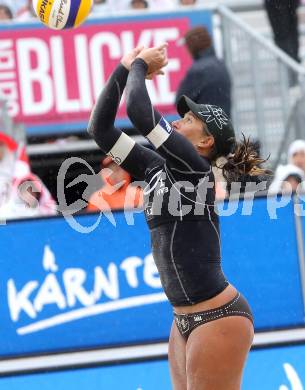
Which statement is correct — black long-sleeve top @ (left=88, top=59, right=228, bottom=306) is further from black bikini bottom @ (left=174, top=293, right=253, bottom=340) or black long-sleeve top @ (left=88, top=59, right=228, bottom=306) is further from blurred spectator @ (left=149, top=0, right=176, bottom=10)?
blurred spectator @ (left=149, top=0, right=176, bottom=10)

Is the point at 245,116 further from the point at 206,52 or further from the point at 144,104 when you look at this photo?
the point at 144,104

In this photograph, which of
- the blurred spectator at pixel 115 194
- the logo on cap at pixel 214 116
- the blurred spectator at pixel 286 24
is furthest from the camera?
the blurred spectator at pixel 286 24

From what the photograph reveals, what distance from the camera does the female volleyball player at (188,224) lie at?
448 centimetres

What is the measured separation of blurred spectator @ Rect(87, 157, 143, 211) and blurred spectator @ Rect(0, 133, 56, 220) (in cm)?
37

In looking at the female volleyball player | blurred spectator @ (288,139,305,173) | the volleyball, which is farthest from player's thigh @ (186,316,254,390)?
blurred spectator @ (288,139,305,173)

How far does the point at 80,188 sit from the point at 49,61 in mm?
1280

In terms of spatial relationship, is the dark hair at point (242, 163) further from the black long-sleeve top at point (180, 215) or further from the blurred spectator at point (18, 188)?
the blurred spectator at point (18, 188)

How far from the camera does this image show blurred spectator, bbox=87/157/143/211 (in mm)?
7426

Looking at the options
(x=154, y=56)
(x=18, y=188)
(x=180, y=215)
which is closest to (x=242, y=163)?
(x=180, y=215)

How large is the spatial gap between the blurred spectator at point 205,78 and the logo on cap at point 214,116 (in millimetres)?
3308

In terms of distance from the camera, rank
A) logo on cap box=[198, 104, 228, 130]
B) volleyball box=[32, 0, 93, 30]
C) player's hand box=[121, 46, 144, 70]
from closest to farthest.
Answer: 1. player's hand box=[121, 46, 144, 70]
2. logo on cap box=[198, 104, 228, 130]
3. volleyball box=[32, 0, 93, 30]

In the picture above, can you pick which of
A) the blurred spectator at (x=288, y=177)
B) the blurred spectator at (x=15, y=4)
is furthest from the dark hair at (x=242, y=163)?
the blurred spectator at (x=15, y=4)

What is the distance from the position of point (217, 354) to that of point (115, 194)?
335cm

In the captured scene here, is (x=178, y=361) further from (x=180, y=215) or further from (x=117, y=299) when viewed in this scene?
(x=117, y=299)
